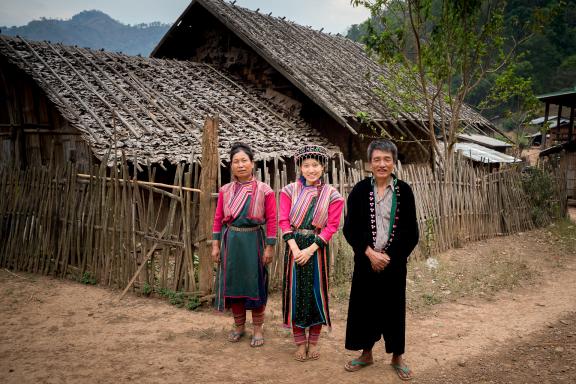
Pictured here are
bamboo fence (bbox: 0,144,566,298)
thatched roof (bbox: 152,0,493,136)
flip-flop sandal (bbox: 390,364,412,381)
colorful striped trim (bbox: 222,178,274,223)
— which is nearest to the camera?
flip-flop sandal (bbox: 390,364,412,381)

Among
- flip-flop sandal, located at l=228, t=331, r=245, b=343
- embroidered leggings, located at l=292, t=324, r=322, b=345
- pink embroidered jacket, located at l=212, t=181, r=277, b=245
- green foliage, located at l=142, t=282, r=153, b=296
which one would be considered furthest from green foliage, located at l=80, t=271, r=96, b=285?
embroidered leggings, located at l=292, t=324, r=322, b=345

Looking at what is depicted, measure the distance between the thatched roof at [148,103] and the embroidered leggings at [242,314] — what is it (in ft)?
11.2

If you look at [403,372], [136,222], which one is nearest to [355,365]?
[403,372]

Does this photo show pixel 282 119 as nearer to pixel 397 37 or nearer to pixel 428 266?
pixel 397 37

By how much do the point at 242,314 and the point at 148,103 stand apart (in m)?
5.73

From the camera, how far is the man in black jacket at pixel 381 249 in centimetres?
316

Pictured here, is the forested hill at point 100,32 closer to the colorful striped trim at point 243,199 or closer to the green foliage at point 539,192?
the green foliage at point 539,192

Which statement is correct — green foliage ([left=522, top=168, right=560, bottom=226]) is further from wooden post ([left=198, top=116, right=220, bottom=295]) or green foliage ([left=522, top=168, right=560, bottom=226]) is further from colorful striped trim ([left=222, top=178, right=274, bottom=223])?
colorful striped trim ([left=222, top=178, right=274, bottom=223])

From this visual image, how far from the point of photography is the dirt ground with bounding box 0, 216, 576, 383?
331cm

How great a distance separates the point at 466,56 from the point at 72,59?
7.68m

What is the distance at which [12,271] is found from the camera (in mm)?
6172

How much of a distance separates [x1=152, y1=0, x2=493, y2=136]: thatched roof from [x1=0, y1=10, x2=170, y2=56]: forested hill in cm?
12162

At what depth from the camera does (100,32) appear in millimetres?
146250

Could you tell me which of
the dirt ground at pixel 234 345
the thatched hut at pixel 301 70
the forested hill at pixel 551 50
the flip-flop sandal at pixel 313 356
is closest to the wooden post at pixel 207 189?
the dirt ground at pixel 234 345
